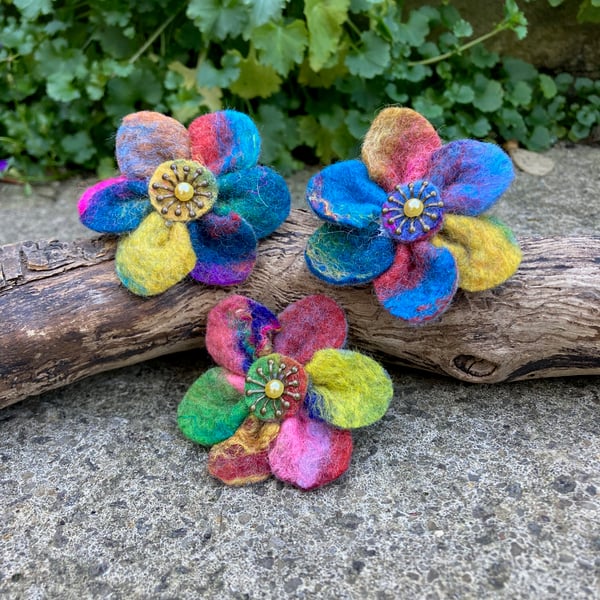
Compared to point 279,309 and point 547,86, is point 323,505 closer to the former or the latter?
point 279,309

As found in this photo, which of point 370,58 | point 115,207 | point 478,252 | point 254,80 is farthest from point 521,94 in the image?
point 115,207

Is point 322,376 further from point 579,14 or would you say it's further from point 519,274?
point 579,14

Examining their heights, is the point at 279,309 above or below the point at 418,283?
below

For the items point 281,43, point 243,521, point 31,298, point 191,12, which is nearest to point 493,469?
point 243,521

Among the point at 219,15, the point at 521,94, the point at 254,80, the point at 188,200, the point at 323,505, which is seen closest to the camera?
the point at 323,505

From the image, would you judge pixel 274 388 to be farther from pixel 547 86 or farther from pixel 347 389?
pixel 547 86

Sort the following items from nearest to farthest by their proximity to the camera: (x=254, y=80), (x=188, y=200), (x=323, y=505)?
(x=323, y=505)
(x=188, y=200)
(x=254, y=80)

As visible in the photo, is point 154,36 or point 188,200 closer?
point 188,200

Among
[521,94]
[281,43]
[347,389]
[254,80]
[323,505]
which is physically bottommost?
[323,505]
